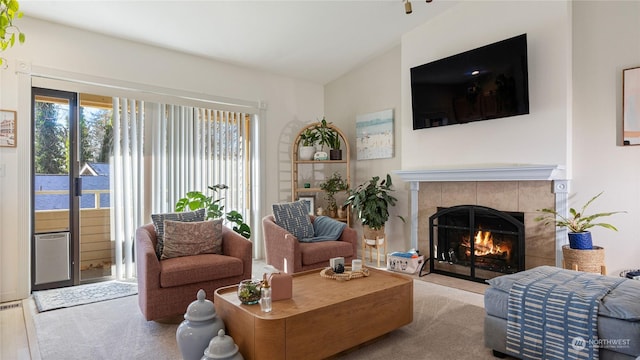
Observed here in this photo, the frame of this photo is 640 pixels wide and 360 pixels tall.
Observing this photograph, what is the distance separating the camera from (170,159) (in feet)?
14.8

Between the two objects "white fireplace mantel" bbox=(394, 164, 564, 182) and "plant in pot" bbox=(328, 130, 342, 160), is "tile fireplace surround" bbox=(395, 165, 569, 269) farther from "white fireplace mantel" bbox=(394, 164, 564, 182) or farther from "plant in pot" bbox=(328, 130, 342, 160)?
"plant in pot" bbox=(328, 130, 342, 160)

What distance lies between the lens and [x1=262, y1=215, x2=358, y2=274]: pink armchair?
3.63m

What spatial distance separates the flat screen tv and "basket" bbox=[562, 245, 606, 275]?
1358mm

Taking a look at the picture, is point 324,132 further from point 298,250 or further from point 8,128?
point 8,128

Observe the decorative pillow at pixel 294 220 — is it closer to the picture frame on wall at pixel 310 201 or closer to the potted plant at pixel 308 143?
the picture frame on wall at pixel 310 201

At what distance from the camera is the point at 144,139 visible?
4348 millimetres

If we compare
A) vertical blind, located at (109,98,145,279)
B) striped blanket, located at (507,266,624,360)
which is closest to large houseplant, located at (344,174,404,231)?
striped blanket, located at (507,266,624,360)

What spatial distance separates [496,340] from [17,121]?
4.37 metres

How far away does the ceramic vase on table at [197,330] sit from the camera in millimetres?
2100

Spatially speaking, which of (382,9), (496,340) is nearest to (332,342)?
(496,340)

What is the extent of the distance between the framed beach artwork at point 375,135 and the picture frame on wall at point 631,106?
2.46 m

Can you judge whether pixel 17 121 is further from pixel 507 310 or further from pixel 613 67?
pixel 613 67

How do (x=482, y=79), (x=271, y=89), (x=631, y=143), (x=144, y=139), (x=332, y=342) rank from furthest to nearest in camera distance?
1. (x=271, y=89)
2. (x=144, y=139)
3. (x=482, y=79)
4. (x=631, y=143)
5. (x=332, y=342)

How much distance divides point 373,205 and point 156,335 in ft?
9.28
